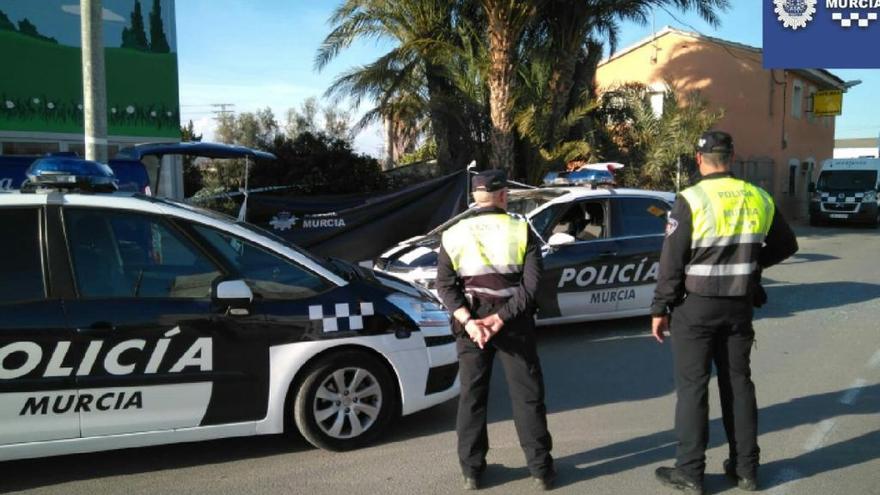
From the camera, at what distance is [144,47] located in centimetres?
1327

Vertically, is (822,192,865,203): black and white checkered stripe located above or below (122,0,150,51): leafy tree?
below

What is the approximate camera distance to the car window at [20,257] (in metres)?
3.77

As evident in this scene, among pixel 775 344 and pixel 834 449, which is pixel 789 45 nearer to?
pixel 775 344

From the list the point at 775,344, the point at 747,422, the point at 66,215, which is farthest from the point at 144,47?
the point at 747,422

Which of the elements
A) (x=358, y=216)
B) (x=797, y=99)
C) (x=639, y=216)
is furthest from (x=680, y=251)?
(x=797, y=99)

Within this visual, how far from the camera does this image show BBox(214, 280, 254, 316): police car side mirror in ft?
13.2

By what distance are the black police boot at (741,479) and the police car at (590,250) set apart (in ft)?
10.7

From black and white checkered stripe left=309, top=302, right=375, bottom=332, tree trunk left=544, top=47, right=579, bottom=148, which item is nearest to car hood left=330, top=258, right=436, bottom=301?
black and white checkered stripe left=309, top=302, right=375, bottom=332

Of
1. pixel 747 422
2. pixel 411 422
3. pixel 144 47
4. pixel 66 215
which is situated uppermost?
pixel 144 47

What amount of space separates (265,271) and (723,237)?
260 cm

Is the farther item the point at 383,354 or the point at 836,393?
the point at 836,393

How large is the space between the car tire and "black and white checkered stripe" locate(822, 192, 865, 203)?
24092 millimetres

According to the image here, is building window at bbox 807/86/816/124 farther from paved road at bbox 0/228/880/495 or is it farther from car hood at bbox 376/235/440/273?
car hood at bbox 376/235/440/273

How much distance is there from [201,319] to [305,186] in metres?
7.89
